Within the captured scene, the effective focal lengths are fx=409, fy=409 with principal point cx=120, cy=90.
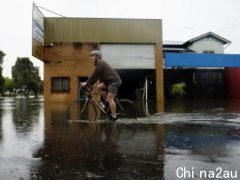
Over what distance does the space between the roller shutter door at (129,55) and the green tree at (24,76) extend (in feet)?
175

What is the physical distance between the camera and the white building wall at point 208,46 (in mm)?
49281

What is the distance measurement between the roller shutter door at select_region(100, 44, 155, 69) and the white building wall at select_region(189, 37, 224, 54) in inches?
620

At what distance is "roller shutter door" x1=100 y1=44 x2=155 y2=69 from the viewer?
34.7 metres

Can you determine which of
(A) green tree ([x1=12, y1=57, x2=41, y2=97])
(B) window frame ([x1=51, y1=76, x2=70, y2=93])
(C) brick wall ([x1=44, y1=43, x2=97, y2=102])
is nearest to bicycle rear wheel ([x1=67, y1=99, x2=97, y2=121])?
(C) brick wall ([x1=44, y1=43, x2=97, y2=102])

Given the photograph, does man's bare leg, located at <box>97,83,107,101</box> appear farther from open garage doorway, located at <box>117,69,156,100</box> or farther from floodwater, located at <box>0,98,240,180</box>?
open garage doorway, located at <box>117,69,156,100</box>

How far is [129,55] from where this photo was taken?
114ft

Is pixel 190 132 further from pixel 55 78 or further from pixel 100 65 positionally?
pixel 55 78

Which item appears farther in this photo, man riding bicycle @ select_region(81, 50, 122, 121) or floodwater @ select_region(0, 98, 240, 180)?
man riding bicycle @ select_region(81, 50, 122, 121)

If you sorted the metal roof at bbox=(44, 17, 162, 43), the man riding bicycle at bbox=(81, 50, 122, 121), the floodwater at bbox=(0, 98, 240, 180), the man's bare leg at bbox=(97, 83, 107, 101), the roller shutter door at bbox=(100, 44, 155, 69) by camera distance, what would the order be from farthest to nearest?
the roller shutter door at bbox=(100, 44, 155, 69)
the metal roof at bbox=(44, 17, 162, 43)
the man's bare leg at bbox=(97, 83, 107, 101)
the man riding bicycle at bbox=(81, 50, 122, 121)
the floodwater at bbox=(0, 98, 240, 180)

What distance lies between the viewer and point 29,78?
88.8 metres

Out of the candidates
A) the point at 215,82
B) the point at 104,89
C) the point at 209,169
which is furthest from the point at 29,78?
the point at 209,169

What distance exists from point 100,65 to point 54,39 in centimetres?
2521

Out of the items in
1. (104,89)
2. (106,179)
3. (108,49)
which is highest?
(108,49)

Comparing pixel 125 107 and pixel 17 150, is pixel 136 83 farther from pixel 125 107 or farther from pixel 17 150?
pixel 17 150
